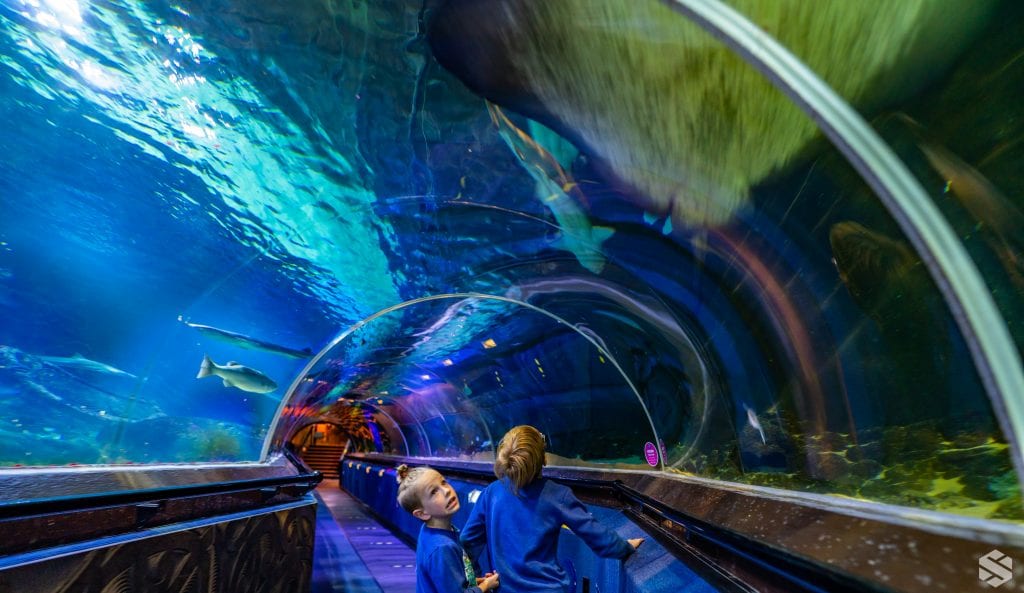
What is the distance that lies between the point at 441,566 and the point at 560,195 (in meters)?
2.94

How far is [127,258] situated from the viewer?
222 inches

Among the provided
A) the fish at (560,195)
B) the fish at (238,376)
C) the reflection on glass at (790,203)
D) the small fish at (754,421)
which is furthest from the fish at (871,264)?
the fish at (238,376)

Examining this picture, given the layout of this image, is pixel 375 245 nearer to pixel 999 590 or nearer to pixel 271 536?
pixel 271 536

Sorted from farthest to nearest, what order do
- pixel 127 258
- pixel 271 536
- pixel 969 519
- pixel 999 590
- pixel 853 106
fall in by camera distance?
pixel 127 258 → pixel 271 536 → pixel 853 106 → pixel 969 519 → pixel 999 590

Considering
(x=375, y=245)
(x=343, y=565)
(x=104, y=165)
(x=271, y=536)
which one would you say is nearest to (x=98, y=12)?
(x=104, y=165)

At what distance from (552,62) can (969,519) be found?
270cm

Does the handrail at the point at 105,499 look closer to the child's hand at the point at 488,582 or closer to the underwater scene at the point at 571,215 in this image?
the child's hand at the point at 488,582

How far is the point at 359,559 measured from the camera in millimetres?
8531

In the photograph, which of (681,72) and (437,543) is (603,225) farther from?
(437,543)

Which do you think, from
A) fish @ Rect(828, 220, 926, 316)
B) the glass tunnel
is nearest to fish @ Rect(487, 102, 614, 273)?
the glass tunnel

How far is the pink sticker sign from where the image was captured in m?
6.76

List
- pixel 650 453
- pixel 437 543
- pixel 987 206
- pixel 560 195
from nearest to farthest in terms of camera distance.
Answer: pixel 987 206 → pixel 437 543 → pixel 560 195 → pixel 650 453

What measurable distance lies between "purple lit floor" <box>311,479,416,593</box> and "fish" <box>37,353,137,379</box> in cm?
360

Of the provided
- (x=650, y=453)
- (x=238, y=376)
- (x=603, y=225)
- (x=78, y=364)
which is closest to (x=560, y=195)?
(x=603, y=225)
